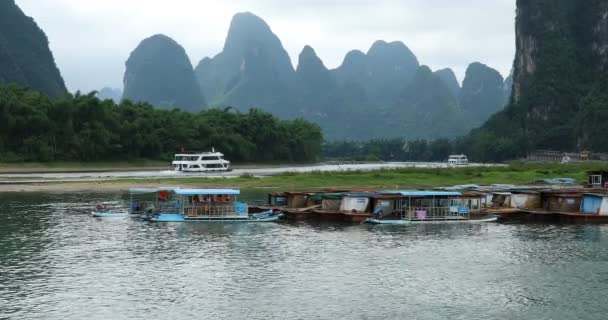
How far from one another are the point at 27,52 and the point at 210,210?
149347 millimetres

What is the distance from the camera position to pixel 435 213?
3950 centimetres

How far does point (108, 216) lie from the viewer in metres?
39.9

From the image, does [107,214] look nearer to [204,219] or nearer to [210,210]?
[204,219]

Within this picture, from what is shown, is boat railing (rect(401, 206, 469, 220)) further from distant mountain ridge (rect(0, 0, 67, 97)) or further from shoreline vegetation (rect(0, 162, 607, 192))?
distant mountain ridge (rect(0, 0, 67, 97))

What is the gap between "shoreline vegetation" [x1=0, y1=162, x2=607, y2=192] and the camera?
6009 centimetres

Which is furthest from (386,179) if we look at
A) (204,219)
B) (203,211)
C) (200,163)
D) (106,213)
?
(106,213)

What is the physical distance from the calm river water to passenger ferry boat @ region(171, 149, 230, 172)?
4666cm

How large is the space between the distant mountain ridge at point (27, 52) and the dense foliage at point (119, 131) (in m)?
60.8

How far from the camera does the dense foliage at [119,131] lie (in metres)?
83.7

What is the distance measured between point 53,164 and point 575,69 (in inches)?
5513

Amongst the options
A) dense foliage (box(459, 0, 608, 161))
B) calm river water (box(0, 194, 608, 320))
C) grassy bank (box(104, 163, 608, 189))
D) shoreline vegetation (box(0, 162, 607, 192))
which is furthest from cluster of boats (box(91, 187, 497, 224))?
dense foliage (box(459, 0, 608, 161))

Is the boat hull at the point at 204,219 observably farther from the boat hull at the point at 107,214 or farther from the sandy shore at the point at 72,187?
the sandy shore at the point at 72,187

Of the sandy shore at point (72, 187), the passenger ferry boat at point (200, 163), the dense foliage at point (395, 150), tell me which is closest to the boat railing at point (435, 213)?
the sandy shore at point (72, 187)

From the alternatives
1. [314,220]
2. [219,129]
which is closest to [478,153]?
[219,129]
